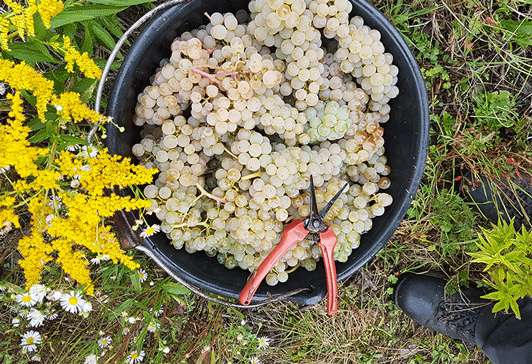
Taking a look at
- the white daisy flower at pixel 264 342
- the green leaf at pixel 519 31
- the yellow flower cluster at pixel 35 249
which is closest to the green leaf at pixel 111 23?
the yellow flower cluster at pixel 35 249

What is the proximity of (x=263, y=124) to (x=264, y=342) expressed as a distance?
3.20ft

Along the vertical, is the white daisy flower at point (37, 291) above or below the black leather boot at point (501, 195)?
above

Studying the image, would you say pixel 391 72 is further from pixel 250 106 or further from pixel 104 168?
pixel 104 168

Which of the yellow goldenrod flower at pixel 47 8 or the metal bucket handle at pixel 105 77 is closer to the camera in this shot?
the yellow goldenrod flower at pixel 47 8

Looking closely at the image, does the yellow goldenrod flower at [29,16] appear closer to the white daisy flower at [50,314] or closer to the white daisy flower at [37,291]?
the white daisy flower at [37,291]

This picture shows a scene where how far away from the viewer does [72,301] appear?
117cm

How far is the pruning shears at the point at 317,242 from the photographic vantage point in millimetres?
1033

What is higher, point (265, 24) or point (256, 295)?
point (265, 24)

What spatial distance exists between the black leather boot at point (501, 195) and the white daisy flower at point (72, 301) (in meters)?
1.52

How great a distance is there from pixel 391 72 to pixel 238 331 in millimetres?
1152

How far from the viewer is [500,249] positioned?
1.27 meters

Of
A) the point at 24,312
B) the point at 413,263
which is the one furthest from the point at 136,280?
the point at 413,263

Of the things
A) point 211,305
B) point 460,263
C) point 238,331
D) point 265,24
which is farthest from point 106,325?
point 460,263

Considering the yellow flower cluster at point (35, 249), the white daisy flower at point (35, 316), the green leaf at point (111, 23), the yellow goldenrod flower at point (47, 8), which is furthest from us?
the white daisy flower at point (35, 316)
